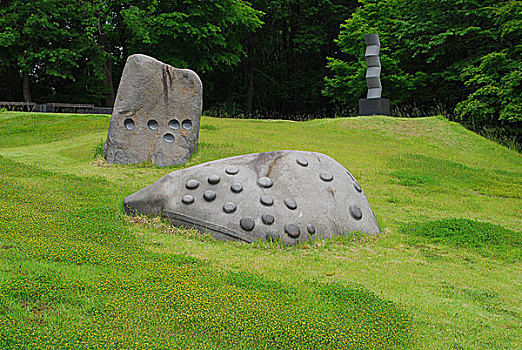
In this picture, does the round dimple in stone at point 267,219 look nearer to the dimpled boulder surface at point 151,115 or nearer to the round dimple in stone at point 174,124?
the dimpled boulder surface at point 151,115

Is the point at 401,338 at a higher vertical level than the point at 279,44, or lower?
lower

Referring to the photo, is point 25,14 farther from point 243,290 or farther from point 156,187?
point 243,290

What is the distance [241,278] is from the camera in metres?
3.54

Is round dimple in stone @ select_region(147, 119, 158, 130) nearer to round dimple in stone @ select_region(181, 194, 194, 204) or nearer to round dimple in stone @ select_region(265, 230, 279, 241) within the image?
round dimple in stone @ select_region(181, 194, 194, 204)

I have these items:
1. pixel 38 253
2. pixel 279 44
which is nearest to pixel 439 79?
pixel 279 44

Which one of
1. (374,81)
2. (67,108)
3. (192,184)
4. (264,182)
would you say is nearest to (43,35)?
(67,108)

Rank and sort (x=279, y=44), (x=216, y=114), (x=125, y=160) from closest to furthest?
(x=125, y=160) → (x=216, y=114) → (x=279, y=44)

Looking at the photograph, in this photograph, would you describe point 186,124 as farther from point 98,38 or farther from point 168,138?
point 98,38

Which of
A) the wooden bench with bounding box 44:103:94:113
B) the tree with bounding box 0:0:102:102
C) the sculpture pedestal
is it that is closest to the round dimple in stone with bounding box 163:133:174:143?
the sculpture pedestal

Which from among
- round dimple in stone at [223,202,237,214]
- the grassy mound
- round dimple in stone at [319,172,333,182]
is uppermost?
round dimple in stone at [319,172,333,182]

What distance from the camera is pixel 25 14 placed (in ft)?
66.2

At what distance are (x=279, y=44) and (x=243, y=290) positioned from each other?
97.7 ft

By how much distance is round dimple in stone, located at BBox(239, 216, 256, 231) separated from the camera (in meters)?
4.53

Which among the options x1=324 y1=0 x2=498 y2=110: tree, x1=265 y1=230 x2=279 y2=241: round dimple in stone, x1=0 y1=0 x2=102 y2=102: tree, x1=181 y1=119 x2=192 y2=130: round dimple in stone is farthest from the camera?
x1=0 y1=0 x2=102 y2=102: tree
